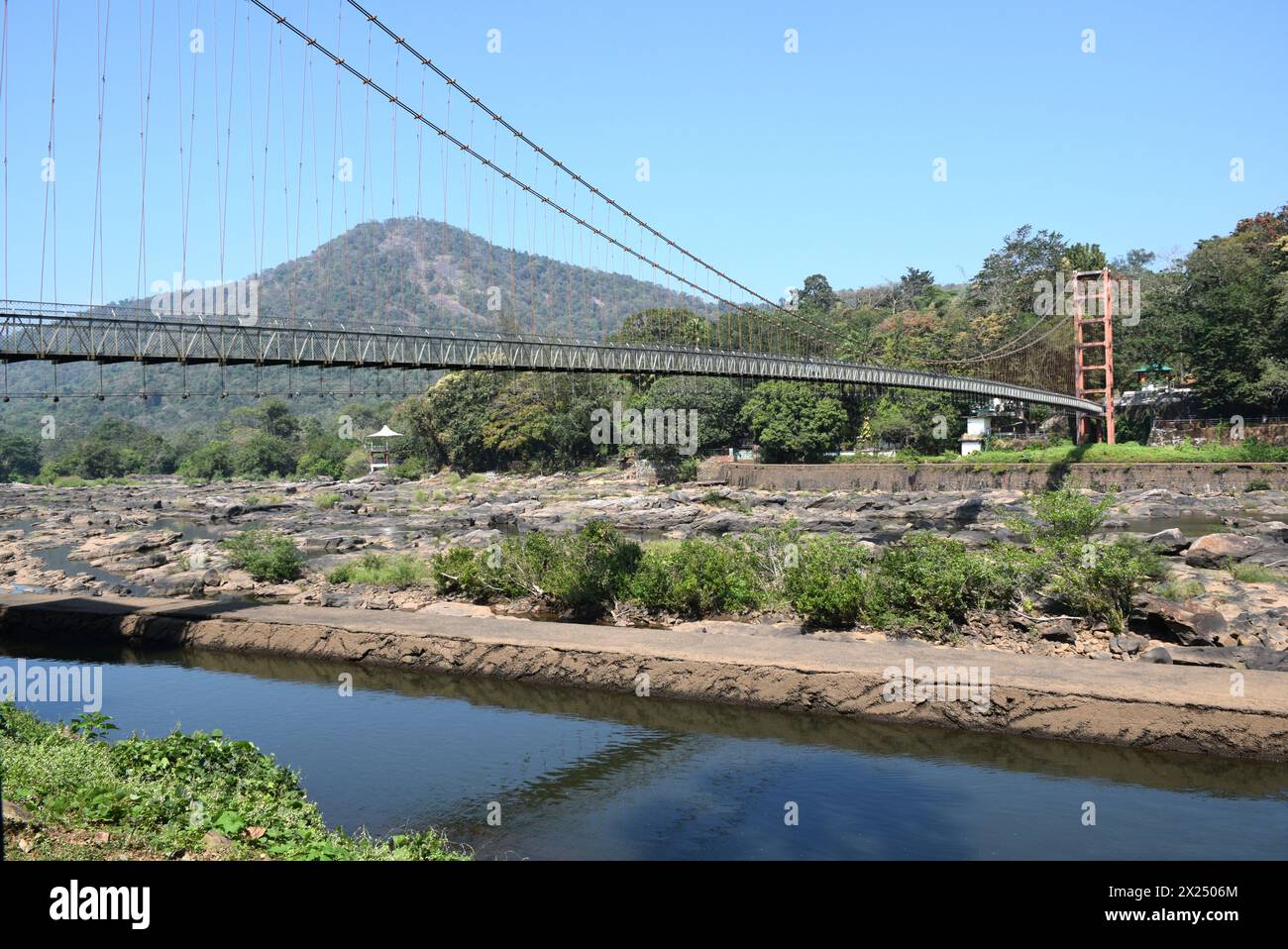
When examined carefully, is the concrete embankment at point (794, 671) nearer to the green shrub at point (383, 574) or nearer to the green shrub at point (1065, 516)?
the green shrub at point (383, 574)

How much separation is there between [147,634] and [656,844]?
15.8 meters

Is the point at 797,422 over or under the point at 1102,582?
over

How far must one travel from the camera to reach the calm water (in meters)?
11.1

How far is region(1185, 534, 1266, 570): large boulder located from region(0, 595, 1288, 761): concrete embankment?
13.3 m

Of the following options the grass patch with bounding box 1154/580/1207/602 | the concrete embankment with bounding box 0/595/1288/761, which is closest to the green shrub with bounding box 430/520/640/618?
the concrete embankment with bounding box 0/595/1288/761

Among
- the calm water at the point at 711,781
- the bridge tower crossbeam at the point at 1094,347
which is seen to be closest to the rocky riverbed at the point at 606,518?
the calm water at the point at 711,781

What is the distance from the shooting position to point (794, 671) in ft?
52.1

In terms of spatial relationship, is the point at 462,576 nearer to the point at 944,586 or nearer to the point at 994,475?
the point at 944,586

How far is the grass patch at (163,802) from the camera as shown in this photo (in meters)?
8.41

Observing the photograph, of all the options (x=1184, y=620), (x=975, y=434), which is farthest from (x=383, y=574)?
(x=975, y=434)

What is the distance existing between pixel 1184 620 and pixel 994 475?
4237cm

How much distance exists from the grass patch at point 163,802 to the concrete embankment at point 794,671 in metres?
6.30

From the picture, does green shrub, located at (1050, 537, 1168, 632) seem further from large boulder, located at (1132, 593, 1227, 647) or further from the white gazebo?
the white gazebo
